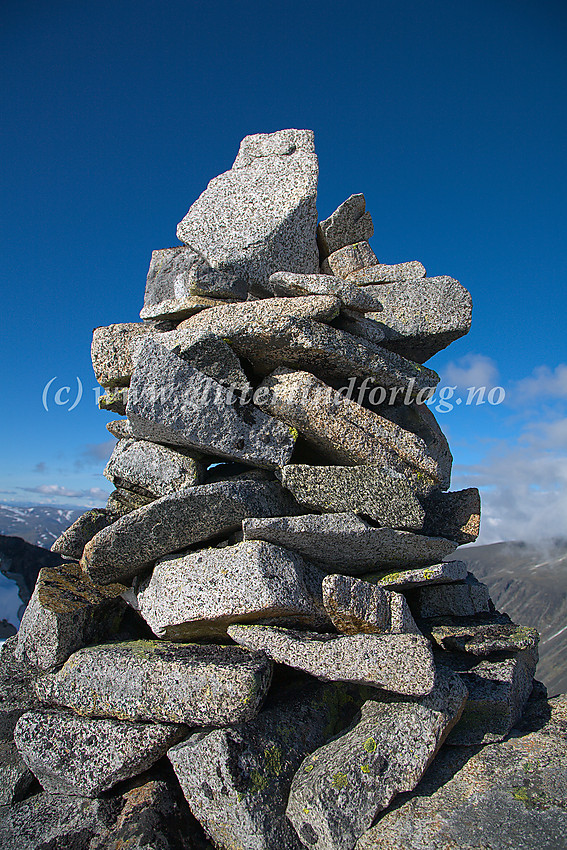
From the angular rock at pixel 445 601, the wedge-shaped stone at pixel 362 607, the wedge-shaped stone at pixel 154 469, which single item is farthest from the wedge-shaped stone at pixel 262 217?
the angular rock at pixel 445 601

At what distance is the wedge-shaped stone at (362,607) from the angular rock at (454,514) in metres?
1.97

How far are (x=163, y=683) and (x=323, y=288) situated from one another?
5555mm

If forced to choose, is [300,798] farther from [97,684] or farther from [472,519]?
[472,519]

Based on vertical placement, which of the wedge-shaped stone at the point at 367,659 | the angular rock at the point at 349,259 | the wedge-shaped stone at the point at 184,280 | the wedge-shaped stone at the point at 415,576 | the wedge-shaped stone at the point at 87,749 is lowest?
the wedge-shaped stone at the point at 87,749

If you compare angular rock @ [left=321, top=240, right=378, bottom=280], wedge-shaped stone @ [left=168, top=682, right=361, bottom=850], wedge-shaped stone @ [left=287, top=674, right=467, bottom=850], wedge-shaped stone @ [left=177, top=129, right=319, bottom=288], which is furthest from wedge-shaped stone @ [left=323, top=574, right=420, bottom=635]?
angular rock @ [left=321, top=240, right=378, bottom=280]

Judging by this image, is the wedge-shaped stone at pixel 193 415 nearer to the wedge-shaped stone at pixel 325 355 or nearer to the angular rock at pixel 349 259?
the wedge-shaped stone at pixel 325 355

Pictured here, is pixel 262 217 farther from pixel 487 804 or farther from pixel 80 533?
pixel 487 804

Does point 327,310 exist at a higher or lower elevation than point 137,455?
higher

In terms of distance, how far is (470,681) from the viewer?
6.34 meters

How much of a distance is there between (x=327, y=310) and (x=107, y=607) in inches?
203

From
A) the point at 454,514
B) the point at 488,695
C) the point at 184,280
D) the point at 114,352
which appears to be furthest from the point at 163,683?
the point at 184,280

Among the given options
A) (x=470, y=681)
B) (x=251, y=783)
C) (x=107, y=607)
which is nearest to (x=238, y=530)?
(x=107, y=607)

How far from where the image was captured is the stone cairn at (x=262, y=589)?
16.4 ft

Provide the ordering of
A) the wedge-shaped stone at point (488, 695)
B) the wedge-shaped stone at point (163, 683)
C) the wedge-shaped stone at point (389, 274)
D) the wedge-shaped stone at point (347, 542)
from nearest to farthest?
1. the wedge-shaped stone at point (163, 683)
2. the wedge-shaped stone at point (488, 695)
3. the wedge-shaped stone at point (347, 542)
4. the wedge-shaped stone at point (389, 274)
